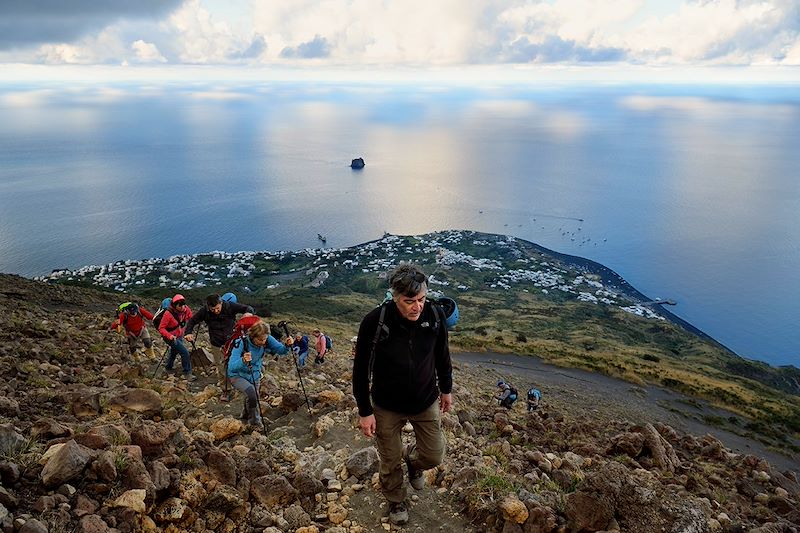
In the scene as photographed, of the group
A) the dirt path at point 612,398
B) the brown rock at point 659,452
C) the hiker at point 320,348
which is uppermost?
the brown rock at point 659,452

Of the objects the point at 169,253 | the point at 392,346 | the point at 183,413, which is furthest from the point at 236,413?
the point at 169,253

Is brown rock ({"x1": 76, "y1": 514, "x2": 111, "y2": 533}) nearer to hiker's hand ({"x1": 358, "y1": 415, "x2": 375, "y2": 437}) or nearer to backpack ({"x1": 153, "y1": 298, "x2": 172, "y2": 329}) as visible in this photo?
hiker's hand ({"x1": 358, "y1": 415, "x2": 375, "y2": 437})

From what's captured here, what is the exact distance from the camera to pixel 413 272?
4715 mm

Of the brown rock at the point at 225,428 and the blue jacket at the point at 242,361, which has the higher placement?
the blue jacket at the point at 242,361

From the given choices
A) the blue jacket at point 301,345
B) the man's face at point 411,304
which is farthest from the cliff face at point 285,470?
the man's face at point 411,304

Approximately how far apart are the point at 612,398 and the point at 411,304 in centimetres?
2485

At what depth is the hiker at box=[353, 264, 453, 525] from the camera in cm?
477

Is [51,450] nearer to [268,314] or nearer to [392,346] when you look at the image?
[392,346]

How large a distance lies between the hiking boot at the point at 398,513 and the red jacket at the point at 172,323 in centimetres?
692

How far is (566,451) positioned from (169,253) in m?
101

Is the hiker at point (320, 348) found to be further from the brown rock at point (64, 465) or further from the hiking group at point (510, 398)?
the brown rock at point (64, 465)

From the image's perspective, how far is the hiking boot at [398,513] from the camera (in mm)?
5699

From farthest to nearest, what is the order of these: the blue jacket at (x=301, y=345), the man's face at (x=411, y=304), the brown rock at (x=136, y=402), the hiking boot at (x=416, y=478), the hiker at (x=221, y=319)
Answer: the blue jacket at (x=301, y=345) < the hiker at (x=221, y=319) < the brown rock at (x=136, y=402) < the hiking boot at (x=416, y=478) < the man's face at (x=411, y=304)

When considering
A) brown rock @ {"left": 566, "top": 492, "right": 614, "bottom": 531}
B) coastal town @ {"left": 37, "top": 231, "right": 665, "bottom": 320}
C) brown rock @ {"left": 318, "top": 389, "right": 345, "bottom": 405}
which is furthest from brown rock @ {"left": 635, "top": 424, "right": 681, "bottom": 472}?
coastal town @ {"left": 37, "top": 231, "right": 665, "bottom": 320}
